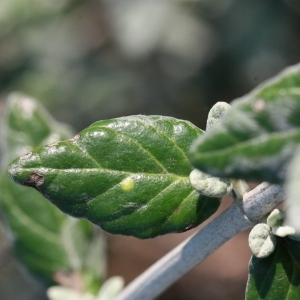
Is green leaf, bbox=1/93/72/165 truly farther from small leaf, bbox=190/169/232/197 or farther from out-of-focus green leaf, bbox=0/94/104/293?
small leaf, bbox=190/169/232/197

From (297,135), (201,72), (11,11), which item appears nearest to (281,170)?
(297,135)

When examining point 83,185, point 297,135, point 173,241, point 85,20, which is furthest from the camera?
point 85,20

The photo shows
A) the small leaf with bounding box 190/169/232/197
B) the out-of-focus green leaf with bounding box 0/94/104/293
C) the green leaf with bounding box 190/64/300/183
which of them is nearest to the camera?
Answer: the green leaf with bounding box 190/64/300/183

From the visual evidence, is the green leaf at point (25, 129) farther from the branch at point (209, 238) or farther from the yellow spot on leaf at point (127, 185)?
the yellow spot on leaf at point (127, 185)

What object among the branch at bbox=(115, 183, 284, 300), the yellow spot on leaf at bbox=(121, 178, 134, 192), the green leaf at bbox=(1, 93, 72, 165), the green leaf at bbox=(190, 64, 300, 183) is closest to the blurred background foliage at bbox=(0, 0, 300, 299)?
the green leaf at bbox=(1, 93, 72, 165)

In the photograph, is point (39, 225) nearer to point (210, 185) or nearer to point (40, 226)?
point (40, 226)

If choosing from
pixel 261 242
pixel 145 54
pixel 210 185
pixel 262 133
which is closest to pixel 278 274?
pixel 261 242

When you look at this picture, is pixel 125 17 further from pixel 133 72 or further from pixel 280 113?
pixel 280 113

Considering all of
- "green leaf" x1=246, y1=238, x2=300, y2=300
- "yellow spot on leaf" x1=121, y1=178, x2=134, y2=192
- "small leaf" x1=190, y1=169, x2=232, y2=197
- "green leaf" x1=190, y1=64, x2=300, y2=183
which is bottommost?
"green leaf" x1=246, y1=238, x2=300, y2=300
